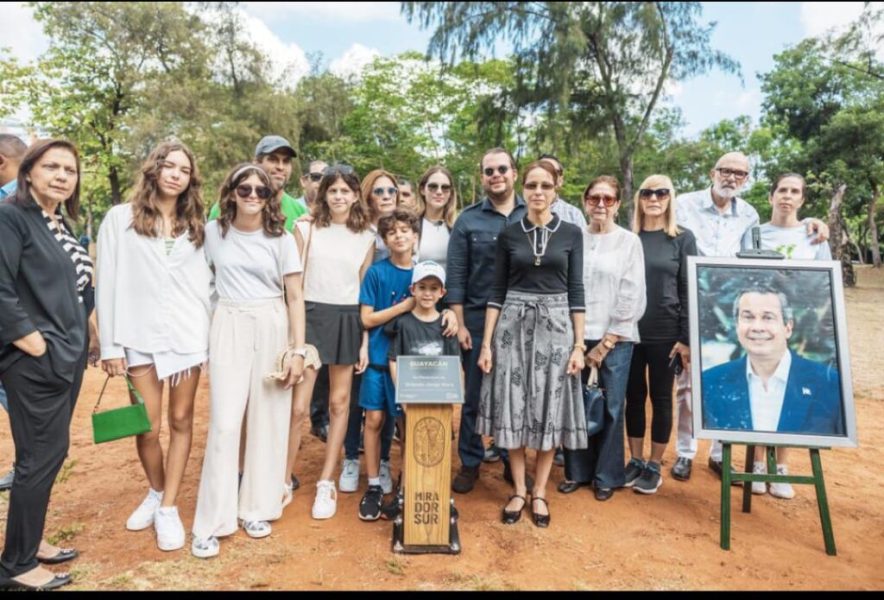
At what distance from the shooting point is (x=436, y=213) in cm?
Result: 436

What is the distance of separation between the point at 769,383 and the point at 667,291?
890 mm

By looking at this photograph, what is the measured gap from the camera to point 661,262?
4066 millimetres

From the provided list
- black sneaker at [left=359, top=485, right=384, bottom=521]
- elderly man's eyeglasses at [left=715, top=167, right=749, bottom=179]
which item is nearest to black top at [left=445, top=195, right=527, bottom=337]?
black sneaker at [left=359, top=485, right=384, bottom=521]

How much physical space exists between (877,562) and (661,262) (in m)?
2.18

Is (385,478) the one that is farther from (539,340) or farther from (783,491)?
(783,491)

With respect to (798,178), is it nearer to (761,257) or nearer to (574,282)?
(761,257)

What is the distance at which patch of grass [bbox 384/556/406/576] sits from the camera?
3092 millimetres

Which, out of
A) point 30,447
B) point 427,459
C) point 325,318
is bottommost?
point 427,459

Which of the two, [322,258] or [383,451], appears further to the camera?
[383,451]

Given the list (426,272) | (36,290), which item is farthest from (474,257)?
(36,290)

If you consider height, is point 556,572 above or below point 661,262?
below

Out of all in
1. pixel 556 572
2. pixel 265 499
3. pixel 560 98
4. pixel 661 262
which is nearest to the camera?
pixel 556 572

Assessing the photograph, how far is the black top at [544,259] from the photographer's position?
11.8 ft

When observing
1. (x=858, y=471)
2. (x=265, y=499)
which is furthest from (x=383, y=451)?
(x=858, y=471)
